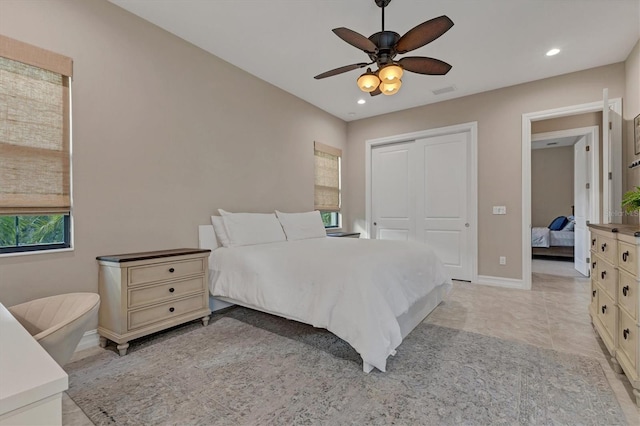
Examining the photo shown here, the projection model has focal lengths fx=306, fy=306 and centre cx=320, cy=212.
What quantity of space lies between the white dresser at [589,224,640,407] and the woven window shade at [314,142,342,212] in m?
3.47

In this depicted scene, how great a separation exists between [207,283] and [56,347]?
1633mm

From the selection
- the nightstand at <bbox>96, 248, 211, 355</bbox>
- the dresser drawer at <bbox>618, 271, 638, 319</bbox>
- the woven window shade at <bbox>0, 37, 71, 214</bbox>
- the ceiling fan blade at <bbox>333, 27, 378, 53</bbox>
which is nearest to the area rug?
the nightstand at <bbox>96, 248, 211, 355</bbox>

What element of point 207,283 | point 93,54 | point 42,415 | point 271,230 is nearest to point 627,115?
point 271,230

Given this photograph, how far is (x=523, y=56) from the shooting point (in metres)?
3.42

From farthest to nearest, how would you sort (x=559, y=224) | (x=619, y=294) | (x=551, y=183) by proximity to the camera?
(x=551, y=183), (x=559, y=224), (x=619, y=294)

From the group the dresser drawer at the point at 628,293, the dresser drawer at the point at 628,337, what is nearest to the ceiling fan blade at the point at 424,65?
the dresser drawer at the point at 628,293

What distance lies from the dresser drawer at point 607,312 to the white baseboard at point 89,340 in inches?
149

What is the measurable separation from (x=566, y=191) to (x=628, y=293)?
730 centimetres

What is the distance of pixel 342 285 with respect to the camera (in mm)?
2117

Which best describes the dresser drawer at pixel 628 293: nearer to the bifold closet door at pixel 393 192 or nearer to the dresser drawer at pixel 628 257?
the dresser drawer at pixel 628 257

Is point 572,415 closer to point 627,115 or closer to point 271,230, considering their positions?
point 271,230

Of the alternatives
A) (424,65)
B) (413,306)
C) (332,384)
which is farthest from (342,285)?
(424,65)

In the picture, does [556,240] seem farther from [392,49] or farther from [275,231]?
[392,49]

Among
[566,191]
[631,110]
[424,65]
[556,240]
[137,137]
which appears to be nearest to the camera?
[424,65]
